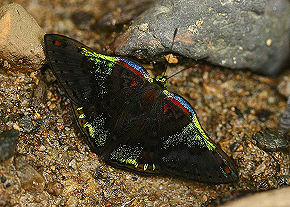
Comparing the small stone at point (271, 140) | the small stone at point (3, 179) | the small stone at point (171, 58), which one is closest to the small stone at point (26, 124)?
the small stone at point (3, 179)

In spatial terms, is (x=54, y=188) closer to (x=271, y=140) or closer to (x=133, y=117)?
(x=133, y=117)

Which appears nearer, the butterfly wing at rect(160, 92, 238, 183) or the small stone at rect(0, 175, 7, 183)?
the small stone at rect(0, 175, 7, 183)

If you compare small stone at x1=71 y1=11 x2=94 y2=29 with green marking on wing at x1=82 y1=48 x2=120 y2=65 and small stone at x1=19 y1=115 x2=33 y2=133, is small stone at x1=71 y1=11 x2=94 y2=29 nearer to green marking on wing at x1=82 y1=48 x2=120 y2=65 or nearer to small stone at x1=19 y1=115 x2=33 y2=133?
green marking on wing at x1=82 y1=48 x2=120 y2=65

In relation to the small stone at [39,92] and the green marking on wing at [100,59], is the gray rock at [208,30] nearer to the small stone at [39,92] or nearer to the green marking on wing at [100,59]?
the green marking on wing at [100,59]

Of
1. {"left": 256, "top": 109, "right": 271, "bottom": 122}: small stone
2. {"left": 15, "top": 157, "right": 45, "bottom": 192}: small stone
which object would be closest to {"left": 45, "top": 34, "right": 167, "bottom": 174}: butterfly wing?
{"left": 15, "top": 157, "right": 45, "bottom": 192}: small stone

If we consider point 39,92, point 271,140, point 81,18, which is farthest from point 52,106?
point 271,140

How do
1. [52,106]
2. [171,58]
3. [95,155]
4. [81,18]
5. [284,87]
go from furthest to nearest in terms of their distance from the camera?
[81,18] < [284,87] < [171,58] < [52,106] < [95,155]

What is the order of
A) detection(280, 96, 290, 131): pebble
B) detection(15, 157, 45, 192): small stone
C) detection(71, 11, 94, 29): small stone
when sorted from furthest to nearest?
1. detection(71, 11, 94, 29): small stone
2. detection(280, 96, 290, 131): pebble
3. detection(15, 157, 45, 192): small stone
